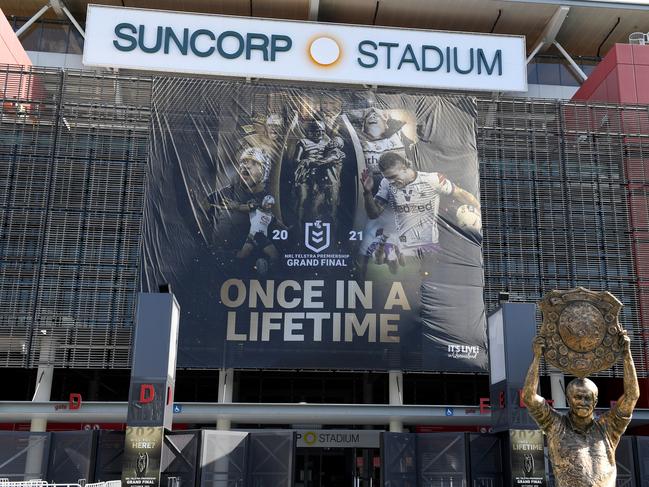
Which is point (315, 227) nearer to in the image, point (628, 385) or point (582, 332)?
point (582, 332)

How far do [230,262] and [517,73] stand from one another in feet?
43.4

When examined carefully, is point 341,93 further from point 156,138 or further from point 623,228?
point 623,228

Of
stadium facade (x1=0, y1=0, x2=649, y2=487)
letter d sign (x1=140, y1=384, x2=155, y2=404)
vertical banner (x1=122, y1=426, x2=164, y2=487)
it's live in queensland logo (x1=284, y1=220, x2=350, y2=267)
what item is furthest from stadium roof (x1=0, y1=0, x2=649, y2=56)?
vertical banner (x1=122, y1=426, x2=164, y2=487)

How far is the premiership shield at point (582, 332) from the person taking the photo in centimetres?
721

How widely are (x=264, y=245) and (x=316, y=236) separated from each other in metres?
1.70

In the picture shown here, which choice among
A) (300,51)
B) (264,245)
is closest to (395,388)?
(264,245)

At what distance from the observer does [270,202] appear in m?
25.8

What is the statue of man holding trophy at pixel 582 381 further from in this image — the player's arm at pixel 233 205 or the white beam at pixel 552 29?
the white beam at pixel 552 29

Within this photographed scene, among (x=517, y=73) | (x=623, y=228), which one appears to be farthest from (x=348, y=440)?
(x=517, y=73)

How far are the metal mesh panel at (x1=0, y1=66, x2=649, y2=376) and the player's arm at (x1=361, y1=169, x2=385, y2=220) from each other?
3825 mm

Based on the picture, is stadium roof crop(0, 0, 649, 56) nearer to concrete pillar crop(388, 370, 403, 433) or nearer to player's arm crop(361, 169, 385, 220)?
player's arm crop(361, 169, 385, 220)

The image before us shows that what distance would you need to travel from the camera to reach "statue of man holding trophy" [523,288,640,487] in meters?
7.11

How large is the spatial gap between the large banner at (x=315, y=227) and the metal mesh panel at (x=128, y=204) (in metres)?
0.95

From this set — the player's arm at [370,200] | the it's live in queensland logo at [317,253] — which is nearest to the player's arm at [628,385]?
the it's live in queensland logo at [317,253]
